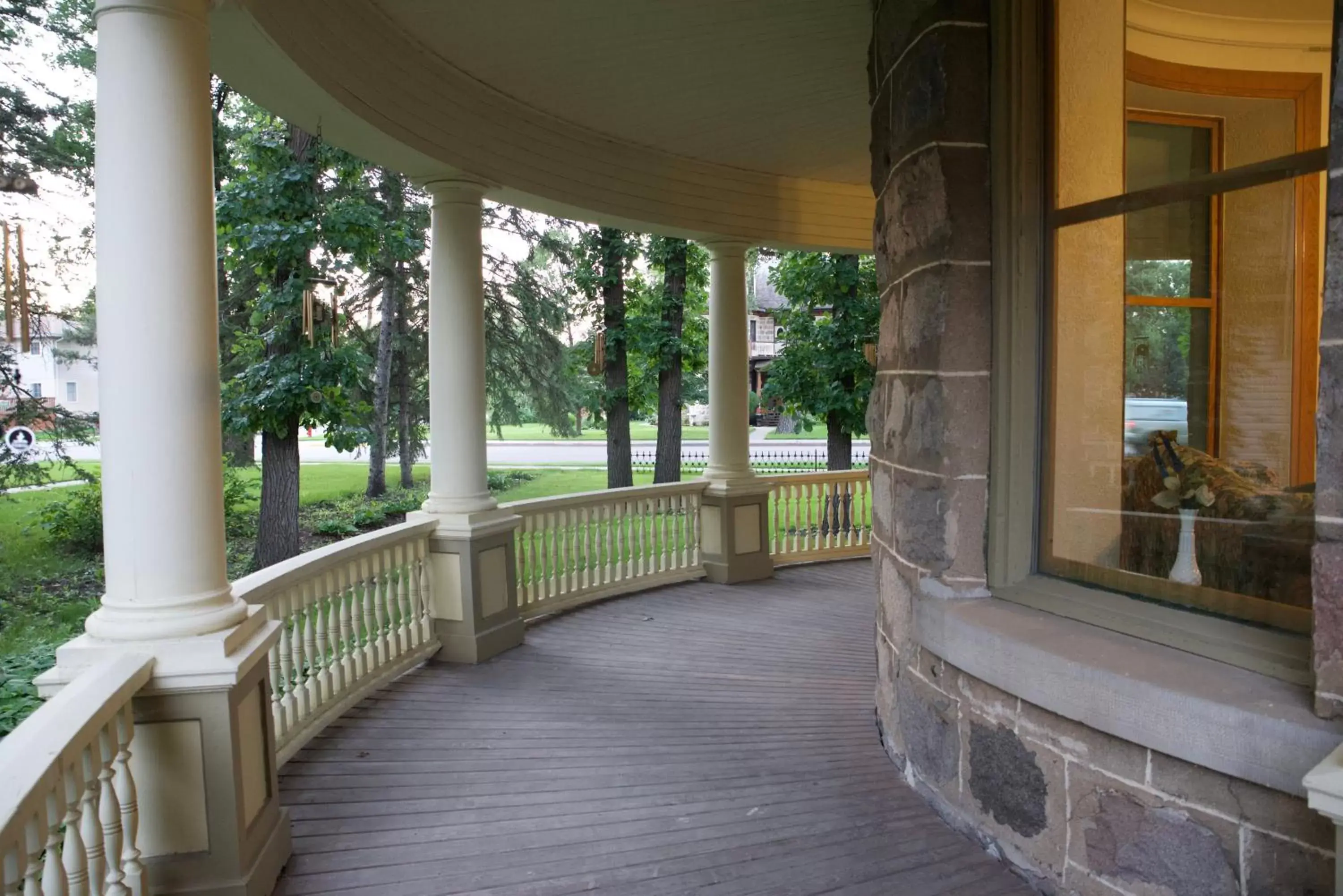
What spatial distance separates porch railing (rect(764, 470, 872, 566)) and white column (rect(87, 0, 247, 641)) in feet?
19.6

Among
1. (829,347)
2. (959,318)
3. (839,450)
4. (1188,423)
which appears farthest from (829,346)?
(1188,423)

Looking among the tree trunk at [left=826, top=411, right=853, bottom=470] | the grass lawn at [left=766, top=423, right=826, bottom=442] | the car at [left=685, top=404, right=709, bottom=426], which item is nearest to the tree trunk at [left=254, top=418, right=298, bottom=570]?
the tree trunk at [left=826, top=411, right=853, bottom=470]

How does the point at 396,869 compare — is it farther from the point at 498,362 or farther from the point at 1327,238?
the point at 498,362

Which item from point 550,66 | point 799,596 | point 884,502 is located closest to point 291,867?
point 884,502

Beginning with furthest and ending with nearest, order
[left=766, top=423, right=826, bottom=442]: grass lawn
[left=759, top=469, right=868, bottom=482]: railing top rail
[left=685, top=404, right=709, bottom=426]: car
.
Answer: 1. [left=685, top=404, right=709, bottom=426]: car
2. [left=766, top=423, right=826, bottom=442]: grass lawn
3. [left=759, top=469, right=868, bottom=482]: railing top rail

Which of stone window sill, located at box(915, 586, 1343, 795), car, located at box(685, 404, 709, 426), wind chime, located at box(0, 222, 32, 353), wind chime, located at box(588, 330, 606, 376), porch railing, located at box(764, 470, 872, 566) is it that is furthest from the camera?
car, located at box(685, 404, 709, 426)

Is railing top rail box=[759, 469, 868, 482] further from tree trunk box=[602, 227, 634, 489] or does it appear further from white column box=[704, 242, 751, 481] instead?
tree trunk box=[602, 227, 634, 489]

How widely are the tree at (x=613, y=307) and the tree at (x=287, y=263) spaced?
13.3 feet

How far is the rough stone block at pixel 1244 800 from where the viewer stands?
1.84 meters

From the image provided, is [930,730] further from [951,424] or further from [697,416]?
[697,416]

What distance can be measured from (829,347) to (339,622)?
7894 mm

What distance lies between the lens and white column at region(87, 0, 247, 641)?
258cm

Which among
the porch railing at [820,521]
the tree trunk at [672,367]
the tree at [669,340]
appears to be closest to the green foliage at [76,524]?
the tree at [669,340]

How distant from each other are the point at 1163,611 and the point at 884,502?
4.12ft
